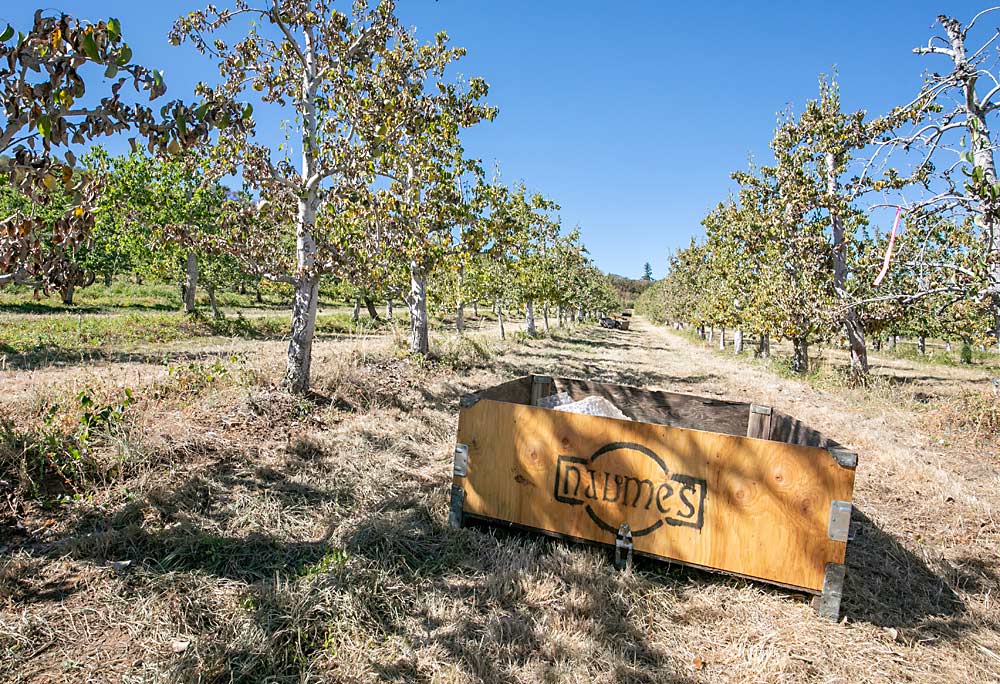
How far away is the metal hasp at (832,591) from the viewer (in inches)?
128

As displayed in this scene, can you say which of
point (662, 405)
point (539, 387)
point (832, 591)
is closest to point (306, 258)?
point (539, 387)

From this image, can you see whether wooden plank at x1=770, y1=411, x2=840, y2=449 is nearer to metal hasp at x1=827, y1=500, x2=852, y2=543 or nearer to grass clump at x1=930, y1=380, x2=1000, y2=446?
metal hasp at x1=827, y1=500, x2=852, y2=543

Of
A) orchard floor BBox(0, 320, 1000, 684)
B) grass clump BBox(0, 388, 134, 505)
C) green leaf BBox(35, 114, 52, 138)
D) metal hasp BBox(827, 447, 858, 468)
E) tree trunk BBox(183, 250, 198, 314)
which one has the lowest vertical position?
orchard floor BBox(0, 320, 1000, 684)

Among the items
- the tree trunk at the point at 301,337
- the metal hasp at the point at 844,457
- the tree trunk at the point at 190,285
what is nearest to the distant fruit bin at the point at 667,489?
the metal hasp at the point at 844,457

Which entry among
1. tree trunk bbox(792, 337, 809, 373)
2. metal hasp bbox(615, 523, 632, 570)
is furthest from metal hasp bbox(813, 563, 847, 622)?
tree trunk bbox(792, 337, 809, 373)

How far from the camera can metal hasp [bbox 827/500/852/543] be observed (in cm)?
315

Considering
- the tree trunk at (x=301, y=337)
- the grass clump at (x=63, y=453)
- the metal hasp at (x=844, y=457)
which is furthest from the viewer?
the tree trunk at (x=301, y=337)

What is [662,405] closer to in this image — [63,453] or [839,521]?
[839,521]

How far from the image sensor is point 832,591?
326cm

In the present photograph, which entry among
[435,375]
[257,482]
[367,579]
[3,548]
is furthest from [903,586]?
[435,375]

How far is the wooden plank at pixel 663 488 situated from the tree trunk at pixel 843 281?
11784mm

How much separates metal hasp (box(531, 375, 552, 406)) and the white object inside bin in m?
0.24

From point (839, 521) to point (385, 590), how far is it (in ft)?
9.91

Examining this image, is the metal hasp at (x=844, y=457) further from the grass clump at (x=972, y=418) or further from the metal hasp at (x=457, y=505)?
the grass clump at (x=972, y=418)
